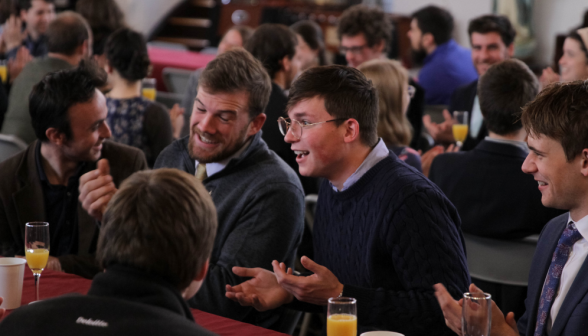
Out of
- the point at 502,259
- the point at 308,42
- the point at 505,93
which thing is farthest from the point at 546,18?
the point at 502,259

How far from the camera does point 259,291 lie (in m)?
2.08

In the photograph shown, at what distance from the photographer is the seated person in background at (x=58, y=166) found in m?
2.79

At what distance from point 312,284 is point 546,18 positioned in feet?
25.7

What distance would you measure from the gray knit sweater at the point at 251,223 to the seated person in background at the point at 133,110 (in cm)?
150

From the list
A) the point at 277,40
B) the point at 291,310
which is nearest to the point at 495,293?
the point at 291,310

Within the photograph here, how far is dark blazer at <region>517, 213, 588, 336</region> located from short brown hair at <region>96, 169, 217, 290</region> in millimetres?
971

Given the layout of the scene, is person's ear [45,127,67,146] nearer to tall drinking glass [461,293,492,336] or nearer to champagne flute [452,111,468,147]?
tall drinking glass [461,293,492,336]

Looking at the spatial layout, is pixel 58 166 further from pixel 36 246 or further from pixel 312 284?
pixel 312 284

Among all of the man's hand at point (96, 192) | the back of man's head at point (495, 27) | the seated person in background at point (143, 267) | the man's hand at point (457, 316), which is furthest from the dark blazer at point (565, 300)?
the back of man's head at point (495, 27)

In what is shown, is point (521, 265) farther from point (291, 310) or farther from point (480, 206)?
point (291, 310)

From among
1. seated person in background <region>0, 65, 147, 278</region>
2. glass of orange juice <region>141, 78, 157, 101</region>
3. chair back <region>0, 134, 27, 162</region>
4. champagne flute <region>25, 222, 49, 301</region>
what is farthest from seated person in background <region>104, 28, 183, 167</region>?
champagne flute <region>25, 222, 49, 301</region>

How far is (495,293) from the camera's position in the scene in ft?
9.45

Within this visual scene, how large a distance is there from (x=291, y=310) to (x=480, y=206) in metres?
1.01

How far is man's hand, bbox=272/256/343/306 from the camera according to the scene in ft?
6.26
